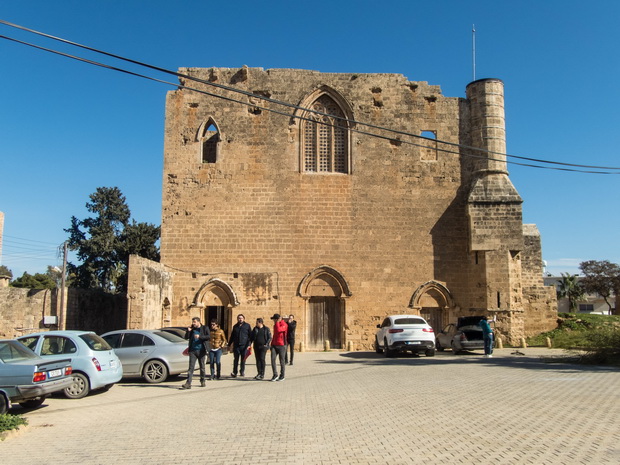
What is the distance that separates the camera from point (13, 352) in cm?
866

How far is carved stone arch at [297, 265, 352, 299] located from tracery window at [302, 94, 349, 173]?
4.00 m

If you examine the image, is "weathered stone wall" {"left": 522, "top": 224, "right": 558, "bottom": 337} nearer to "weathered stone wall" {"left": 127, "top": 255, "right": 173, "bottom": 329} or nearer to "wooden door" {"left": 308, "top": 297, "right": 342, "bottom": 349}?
"wooden door" {"left": 308, "top": 297, "right": 342, "bottom": 349}

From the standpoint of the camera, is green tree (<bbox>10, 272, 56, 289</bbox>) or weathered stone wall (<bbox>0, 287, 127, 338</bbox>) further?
green tree (<bbox>10, 272, 56, 289</bbox>)

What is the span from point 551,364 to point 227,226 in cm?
1203

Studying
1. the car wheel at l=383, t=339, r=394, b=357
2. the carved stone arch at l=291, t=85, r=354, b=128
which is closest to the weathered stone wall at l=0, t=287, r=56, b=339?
the car wheel at l=383, t=339, r=394, b=357

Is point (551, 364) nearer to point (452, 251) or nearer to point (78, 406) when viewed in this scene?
point (452, 251)

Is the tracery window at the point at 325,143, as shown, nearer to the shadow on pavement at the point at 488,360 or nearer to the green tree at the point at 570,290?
the shadow on pavement at the point at 488,360

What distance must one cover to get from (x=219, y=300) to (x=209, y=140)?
21.3ft

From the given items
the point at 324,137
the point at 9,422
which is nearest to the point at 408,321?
the point at 324,137

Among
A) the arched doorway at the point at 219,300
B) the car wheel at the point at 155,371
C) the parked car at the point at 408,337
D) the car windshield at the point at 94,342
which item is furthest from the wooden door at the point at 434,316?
the car windshield at the point at 94,342

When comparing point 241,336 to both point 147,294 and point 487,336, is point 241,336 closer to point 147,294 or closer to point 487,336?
point 147,294

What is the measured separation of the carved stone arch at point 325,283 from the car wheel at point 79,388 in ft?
36.5

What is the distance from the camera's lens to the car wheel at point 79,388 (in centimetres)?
1010

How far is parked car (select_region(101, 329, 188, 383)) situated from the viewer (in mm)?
12055
